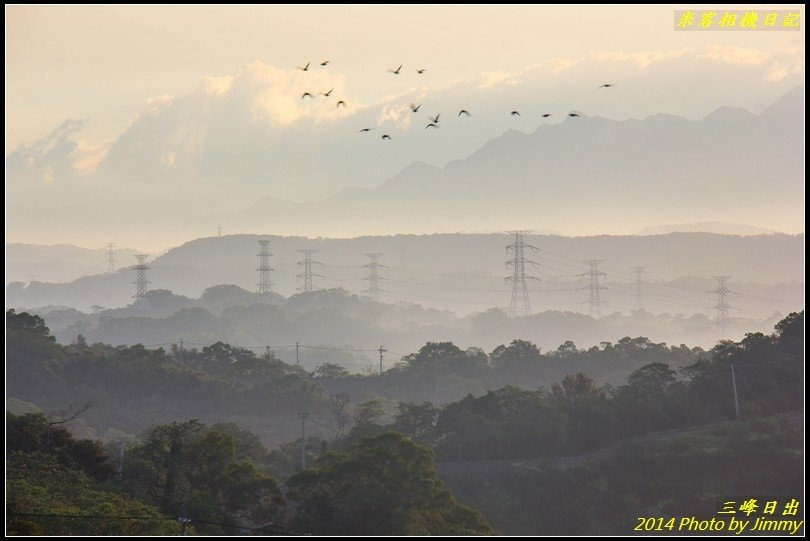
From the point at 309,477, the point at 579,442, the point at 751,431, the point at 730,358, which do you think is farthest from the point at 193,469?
the point at 730,358

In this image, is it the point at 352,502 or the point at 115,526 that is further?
the point at 352,502

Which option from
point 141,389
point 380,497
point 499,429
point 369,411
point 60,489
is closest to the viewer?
point 60,489

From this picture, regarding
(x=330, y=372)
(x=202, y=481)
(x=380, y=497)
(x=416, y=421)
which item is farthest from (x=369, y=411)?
(x=330, y=372)

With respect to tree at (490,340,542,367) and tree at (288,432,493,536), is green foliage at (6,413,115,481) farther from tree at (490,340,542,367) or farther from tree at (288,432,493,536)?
tree at (490,340,542,367)

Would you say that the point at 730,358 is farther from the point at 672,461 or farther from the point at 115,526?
the point at 115,526

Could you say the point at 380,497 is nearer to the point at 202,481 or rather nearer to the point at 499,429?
the point at 202,481

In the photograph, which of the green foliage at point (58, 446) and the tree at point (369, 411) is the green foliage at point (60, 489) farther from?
the tree at point (369, 411)

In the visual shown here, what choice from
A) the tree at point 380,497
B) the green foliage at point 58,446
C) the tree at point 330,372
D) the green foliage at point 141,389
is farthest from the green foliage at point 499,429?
the tree at point 330,372

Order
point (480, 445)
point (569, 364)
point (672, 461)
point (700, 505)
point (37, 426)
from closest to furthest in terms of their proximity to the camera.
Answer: point (37, 426), point (700, 505), point (672, 461), point (480, 445), point (569, 364)
